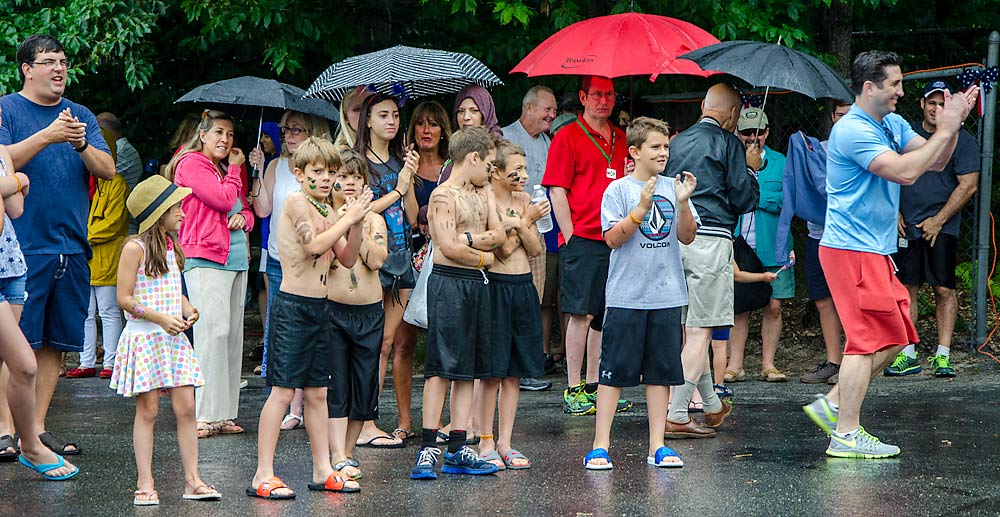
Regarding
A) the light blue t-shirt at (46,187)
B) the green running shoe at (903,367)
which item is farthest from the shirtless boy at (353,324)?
the green running shoe at (903,367)

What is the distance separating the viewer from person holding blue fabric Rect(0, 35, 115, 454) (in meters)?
7.11

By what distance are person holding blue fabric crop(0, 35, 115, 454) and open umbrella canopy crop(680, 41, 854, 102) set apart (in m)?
3.68

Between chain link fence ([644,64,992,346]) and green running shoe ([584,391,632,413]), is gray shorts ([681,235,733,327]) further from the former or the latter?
chain link fence ([644,64,992,346])

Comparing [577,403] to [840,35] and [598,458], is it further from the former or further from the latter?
[840,35]

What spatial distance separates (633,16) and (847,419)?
371 centimetres

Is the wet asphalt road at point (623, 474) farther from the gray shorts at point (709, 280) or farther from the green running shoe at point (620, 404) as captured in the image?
the gray shorts at point (709, 280)

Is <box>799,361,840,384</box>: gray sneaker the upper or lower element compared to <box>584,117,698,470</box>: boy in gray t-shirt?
lower

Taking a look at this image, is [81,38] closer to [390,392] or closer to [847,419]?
[390,392]

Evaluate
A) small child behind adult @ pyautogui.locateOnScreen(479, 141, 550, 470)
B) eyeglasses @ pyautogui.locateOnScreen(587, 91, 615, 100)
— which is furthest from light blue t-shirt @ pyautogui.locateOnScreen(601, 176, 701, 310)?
eyeglasses @ pyautogui.locateOnScreen(587, 91, 615, 100)

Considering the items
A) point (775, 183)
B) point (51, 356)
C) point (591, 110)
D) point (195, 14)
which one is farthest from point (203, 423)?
point (775, 183)

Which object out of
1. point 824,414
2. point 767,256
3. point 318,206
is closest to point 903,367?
point 767,256

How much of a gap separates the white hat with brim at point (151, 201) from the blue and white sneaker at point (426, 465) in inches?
68.5

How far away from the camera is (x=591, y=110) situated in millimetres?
9039

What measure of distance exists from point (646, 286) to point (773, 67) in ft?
6.00
